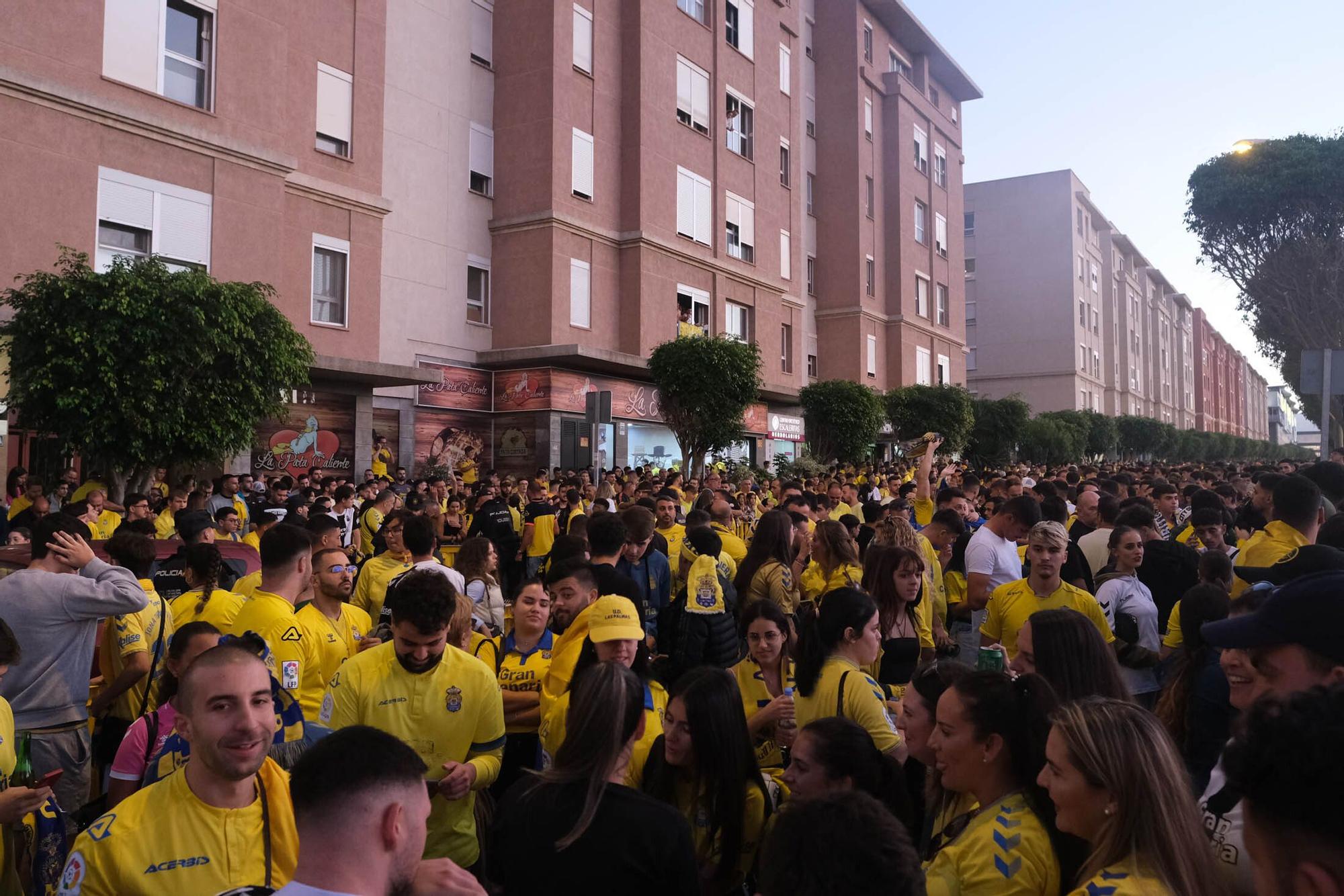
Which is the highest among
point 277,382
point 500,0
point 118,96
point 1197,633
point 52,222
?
point 500,0

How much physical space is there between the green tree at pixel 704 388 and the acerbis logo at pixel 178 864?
22.2m

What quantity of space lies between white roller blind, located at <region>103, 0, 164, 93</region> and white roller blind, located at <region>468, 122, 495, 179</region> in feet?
30.8

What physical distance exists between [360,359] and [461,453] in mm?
4271

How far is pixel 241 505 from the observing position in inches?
457

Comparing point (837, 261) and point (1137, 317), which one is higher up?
point (1137, 317)

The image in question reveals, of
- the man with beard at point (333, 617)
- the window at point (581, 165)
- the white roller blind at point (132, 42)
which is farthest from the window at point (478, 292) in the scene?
the man with beard at point (333, 617)

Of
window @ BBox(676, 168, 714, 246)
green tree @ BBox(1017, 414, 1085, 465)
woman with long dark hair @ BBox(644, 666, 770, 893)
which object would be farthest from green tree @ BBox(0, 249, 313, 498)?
green tree @ BBox(1017, 414, 1085, 465)

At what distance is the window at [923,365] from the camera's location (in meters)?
45.5

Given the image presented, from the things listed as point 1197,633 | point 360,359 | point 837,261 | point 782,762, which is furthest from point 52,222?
point 837,261

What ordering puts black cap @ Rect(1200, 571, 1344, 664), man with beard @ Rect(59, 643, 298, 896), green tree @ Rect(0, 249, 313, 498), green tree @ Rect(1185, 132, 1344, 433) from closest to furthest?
black cap @ Rect(1200, 571, 1344, 664) < man with beard @ Rect(59, 643, 298, 896) < green tree @ Rect(0, 249, 313, 498) < green tree @ Rect(1185, 132, 1344, 433)

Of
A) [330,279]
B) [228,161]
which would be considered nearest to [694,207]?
[330,279]

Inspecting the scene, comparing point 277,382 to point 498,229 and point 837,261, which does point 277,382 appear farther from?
point 837,261

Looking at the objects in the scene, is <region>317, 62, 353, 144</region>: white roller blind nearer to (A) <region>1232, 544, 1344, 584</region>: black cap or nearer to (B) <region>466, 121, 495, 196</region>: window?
(B) <region>466, 121, 495, 196</region>: window

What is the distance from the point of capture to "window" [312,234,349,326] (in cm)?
2202
